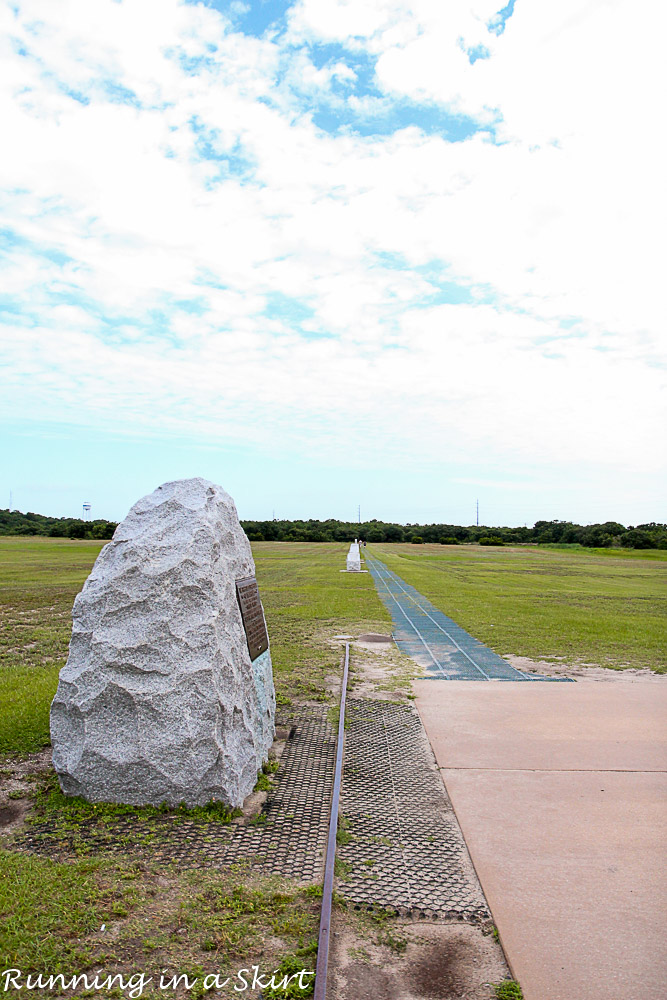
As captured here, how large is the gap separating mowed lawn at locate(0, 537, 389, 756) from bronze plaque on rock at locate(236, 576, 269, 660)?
2.05 m

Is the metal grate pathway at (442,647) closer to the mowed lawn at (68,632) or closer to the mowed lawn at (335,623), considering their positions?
the mowed lawn at (335,623)

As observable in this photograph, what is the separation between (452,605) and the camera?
19.7 meters

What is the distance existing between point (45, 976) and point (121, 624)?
256cm

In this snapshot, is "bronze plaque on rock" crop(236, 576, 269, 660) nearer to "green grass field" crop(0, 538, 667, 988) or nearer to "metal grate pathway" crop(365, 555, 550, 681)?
"green grass field" crop(0, 538, 667, 988)

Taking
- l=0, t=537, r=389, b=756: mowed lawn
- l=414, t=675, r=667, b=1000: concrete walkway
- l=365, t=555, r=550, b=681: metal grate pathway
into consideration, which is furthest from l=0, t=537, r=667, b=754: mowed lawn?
l=414, t=675, r=667, b=1000: concrete walkway

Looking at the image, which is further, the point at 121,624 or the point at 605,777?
the point at 605,777

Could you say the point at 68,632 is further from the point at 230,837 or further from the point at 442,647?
the point at 230,837

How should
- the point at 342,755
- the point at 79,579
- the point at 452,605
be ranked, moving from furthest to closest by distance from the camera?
the point at 79,579 → the point at 452,605 → the point at 342,755

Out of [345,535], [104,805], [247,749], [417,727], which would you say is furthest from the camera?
[345,535]

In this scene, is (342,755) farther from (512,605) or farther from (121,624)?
(512,605)

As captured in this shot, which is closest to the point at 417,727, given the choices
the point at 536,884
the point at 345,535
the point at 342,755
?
the point at 342,755

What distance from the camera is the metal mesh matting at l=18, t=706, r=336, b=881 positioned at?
14.9ft

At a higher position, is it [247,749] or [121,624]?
[121,624]

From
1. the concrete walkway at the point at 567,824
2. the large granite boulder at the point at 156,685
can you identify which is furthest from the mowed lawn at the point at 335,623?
the concrete walkway at the point at 567,824
